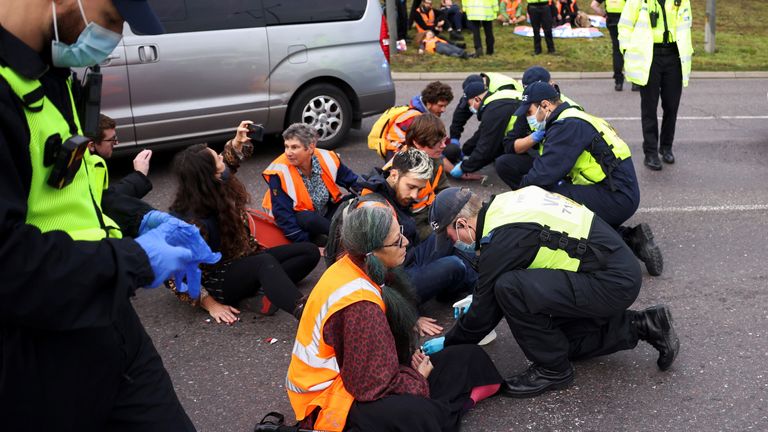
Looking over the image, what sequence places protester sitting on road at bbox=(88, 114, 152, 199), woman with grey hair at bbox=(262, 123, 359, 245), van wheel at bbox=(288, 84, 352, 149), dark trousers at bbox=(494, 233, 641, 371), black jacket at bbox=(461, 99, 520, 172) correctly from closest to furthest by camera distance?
dark trousers at bbox=(494, 233, 641, 371) → protester sitting on road at bbox=(88, 114, 152, 199) → woman with grey hair at bbox=(262, 123, 359, 245) → black jacket at bbox=(461, 99, 520, 172) → van wheel at bbox=(288, 84, 352, 149)

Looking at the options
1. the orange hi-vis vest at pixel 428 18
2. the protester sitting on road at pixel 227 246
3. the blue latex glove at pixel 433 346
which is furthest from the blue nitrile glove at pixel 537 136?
the orange hi-vis vest at pixel 428 18

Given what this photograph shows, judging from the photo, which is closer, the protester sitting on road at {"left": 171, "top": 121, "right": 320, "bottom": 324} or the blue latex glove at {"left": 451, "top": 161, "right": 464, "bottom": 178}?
the protester sitting on road at {"left": 171, "top": 121, "right": 320, "bottom": 324}

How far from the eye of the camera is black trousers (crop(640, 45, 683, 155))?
25.9 feet

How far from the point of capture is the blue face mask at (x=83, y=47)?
211 centimetres

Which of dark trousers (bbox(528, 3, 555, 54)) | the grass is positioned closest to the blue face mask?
the grass

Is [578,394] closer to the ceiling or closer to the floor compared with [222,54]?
closer to the floor

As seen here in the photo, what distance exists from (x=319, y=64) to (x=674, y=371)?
4.96 m

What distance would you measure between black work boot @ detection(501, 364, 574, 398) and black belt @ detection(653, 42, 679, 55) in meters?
4.60

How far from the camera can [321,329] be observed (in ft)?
10.9

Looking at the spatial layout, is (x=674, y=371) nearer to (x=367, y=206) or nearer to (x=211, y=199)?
(x=367, y=206)

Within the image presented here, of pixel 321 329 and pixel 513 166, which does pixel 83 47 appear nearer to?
pixel 321 329

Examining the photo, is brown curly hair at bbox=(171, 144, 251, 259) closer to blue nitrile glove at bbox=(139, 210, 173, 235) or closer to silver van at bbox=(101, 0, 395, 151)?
blue nitrile glove at bbox=(139, 210, 173, 235)

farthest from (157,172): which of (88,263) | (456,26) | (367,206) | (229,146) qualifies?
(456,26)

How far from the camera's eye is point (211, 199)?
4949mm
